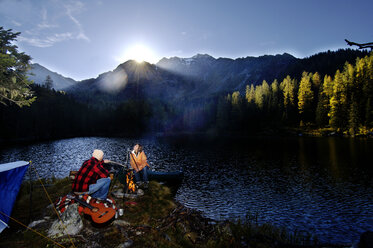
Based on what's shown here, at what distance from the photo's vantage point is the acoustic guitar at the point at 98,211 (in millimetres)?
7102

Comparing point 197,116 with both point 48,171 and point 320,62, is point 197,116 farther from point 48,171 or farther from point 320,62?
point 320,62

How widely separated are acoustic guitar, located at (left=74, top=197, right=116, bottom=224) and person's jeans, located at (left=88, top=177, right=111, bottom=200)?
349 millimetres

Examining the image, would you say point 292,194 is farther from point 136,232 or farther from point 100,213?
point 100,213

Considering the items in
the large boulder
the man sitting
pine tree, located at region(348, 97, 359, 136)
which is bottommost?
the large boulder

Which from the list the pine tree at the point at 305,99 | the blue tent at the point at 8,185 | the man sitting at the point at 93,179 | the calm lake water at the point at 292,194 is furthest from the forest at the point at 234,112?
the man sitting at the point at 93,179

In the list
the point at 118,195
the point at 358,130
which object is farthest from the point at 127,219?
the point at 358,130

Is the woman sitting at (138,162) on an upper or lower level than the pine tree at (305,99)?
lower

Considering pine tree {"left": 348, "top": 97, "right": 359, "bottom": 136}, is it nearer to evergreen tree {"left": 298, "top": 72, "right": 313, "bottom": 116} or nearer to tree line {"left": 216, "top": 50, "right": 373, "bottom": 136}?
tree line {"left": 216, "top": 50, "right": 373, "bottom": 136}

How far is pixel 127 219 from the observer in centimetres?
874

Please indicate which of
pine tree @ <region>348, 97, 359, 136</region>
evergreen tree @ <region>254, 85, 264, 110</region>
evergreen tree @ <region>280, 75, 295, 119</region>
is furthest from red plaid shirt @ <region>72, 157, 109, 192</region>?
evergreen tree @ <region>254, 85, 264, 110</region>

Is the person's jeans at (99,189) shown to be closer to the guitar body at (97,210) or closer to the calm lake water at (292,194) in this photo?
the guitar body at (97,210)

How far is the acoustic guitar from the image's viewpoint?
23.3 ft

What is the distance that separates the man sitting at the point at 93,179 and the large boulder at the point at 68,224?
0.68 meters

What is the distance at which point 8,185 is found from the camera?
27.0ft
